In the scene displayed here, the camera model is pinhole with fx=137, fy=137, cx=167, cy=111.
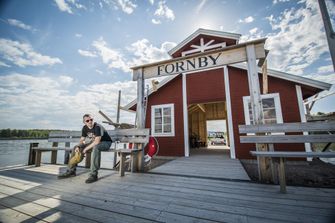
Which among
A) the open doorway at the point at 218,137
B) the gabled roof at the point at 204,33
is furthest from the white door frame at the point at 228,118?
the open doorway at the point at 218,137

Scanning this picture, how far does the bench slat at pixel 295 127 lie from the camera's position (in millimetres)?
1982

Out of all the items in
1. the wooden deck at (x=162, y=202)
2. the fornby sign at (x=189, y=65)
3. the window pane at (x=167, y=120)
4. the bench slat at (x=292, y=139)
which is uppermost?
the fornby sign at (x=189, y=65)

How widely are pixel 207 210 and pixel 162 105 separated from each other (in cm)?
570

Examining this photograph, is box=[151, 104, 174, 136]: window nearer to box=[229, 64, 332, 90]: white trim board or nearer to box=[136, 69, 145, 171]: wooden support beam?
box=[136, 69, 145, 171]: wooden support beam

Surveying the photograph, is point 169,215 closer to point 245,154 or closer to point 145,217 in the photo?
point 145,217

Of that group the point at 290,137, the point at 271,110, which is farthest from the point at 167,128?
the point at 290,137

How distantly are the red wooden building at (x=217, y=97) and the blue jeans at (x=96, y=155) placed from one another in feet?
12.9

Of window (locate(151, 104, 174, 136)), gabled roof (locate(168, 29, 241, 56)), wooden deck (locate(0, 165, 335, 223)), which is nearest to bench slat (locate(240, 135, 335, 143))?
wooden deck (locate(0, 165, 335, 223))

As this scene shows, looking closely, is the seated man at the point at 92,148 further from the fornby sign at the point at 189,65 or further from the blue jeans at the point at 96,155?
the fornby sign at the point at 189,65

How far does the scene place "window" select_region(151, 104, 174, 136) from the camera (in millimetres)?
6672

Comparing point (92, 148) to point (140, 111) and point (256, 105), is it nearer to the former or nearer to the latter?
point (140, 111)

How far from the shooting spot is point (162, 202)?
5.57 feet

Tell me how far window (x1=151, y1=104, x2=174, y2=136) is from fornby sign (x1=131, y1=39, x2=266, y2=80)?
319cm

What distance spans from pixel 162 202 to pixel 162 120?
5.25 m
